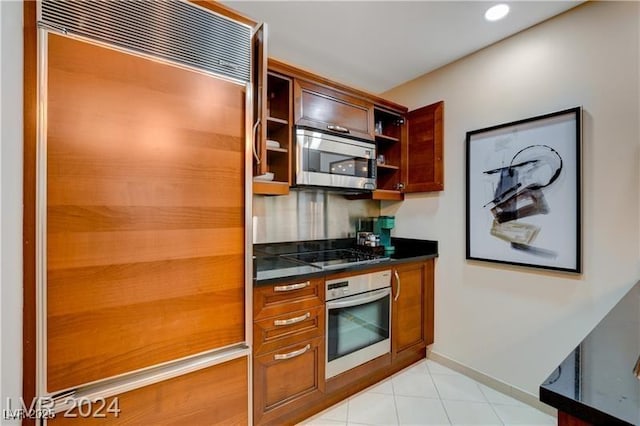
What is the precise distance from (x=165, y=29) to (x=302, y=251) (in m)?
1.75

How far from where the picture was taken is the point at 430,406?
73.3 inches

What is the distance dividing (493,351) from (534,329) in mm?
349

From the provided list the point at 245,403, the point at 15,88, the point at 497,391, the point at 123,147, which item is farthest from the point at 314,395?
the point at 15,88

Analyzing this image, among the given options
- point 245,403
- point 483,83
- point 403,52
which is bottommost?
point 245,403

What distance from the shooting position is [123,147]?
110cm

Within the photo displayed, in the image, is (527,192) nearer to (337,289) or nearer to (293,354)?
(337,289)

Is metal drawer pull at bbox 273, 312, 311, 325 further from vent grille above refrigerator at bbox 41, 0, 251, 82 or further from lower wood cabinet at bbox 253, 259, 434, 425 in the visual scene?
vent grille above refrigerator at bbox 41, 0, 251, 82

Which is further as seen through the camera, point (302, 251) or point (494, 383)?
point (302, 251)

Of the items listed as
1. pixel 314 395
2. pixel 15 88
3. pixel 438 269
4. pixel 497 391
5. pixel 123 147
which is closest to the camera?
pixel 15 88

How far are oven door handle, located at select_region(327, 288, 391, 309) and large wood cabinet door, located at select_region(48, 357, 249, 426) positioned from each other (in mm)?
642

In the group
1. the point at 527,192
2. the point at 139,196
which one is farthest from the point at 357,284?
the point at 139,196

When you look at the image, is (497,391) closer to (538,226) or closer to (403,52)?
(538,226)

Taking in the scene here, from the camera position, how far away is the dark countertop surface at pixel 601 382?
52 centimetres

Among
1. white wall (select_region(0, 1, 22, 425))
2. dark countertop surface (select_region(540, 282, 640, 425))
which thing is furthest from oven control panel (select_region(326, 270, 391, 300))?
white wall (select_region(0, 1, 22, 425))
